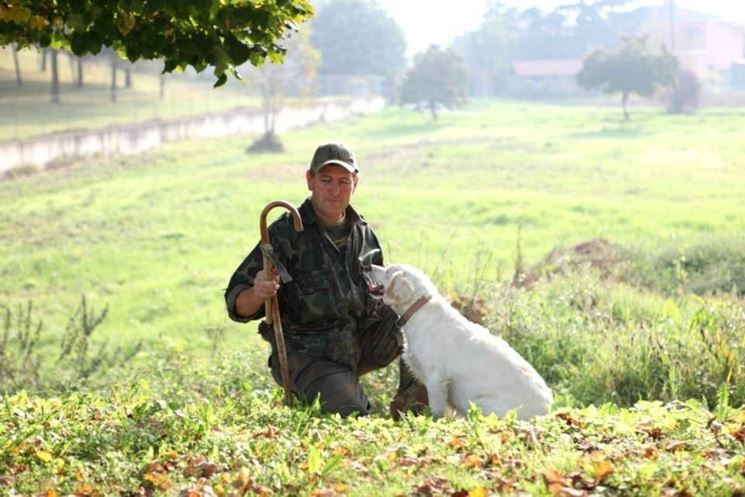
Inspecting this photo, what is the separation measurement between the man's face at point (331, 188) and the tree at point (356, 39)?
69.6 metres

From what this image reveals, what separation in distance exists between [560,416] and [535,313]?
4.47 m

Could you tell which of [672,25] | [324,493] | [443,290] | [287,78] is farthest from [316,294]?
[672,25]

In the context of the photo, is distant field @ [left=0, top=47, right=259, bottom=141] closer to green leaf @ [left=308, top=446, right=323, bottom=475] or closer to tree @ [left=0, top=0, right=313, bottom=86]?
tree @ [left=0, top=0, right=313, bottom=86]

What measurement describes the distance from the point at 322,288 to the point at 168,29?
173 cm

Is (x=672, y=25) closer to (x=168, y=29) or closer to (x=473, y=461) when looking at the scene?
(x=168, y=29)

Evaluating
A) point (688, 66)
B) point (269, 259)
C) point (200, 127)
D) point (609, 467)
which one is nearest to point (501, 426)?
point (609, 467)

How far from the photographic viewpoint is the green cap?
657 cm

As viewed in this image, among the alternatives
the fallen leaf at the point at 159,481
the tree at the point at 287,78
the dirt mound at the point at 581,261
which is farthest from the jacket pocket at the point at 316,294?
the tree at the point at 287,78

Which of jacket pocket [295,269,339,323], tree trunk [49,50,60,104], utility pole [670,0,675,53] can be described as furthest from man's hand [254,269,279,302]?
utility pole [670,0,675,53]

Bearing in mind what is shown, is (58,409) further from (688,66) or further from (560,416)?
(688,66)

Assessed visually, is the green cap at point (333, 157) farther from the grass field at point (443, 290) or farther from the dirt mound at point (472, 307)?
the dirt mound at point (472, 307)

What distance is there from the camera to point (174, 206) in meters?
29.8

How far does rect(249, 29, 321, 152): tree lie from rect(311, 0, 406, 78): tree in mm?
17578

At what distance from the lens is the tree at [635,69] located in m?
59.7
